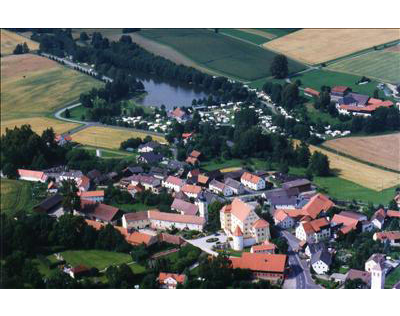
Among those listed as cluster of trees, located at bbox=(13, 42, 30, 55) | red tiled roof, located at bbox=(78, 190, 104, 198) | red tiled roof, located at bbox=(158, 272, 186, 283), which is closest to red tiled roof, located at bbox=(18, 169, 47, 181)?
red tiled roof, located at bbox=(78, 190, 104, 198)

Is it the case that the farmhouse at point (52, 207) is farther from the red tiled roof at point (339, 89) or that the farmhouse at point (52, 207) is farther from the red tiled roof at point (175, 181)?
the red tiled roof at point (339, 89)

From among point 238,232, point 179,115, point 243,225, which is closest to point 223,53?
point 179,115

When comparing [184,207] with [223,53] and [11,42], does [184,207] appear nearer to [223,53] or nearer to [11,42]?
[223,53]

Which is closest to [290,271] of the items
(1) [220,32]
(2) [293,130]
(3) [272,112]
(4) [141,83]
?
(2) [293,130]

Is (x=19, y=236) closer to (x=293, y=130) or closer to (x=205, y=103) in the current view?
(x=293, y=130)

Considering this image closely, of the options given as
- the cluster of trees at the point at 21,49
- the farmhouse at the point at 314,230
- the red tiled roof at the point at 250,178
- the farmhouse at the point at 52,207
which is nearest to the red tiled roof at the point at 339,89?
the red tiled roof at the point at 250,178
